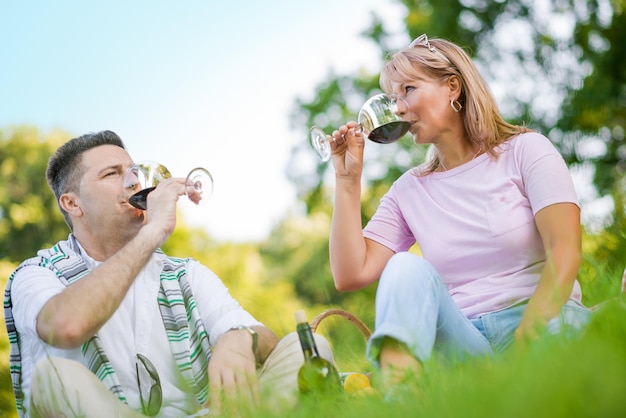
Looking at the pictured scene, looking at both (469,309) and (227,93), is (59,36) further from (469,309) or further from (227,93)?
(469,309)

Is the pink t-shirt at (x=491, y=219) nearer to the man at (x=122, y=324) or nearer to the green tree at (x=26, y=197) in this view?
the man at (x=122, y=324)

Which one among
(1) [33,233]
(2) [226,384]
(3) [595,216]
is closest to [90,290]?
(2) [226,384]

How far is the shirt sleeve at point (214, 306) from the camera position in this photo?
2.66 meters

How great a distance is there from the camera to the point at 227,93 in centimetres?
2828

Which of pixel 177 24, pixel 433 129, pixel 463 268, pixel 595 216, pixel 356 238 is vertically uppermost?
pixel 177 24

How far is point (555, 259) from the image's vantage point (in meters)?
2.27

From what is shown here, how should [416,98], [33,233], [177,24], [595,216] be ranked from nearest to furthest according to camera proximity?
1. [416,98]
2. [595,216]
3. [33,233]
4. [177,24]

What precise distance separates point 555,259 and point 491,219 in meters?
0.31

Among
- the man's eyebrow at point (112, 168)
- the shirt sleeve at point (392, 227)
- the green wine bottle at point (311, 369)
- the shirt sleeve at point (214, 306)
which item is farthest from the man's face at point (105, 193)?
the green wine bottle at point (311, 369)

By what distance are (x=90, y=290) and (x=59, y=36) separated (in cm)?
2492

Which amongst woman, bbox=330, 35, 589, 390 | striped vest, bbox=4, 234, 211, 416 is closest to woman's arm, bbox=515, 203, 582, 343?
woman, bbox=330, 35, 589, 390

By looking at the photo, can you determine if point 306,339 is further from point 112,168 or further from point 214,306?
point 112,168

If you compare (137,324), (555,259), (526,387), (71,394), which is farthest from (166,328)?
(526,387)

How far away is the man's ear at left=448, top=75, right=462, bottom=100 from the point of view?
2.77 m
